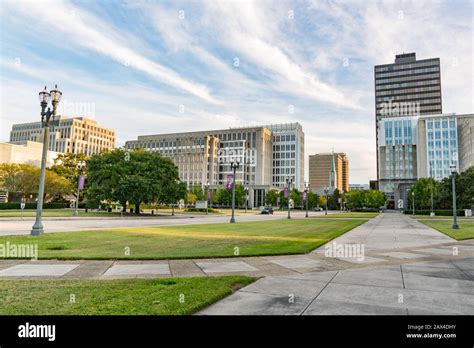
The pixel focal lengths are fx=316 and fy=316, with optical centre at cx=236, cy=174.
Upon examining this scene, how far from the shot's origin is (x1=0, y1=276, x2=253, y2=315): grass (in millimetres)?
5301

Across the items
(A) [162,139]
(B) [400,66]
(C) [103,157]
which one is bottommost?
(C) [103,157]

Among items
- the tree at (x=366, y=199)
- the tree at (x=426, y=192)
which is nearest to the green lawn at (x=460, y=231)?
the tree at (x=426, y=192)

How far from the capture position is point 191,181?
154 m

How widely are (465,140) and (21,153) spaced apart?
140m

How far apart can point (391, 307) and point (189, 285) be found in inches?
162

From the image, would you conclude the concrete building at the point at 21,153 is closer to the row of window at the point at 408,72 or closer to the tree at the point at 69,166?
the tree at the point at 69,166

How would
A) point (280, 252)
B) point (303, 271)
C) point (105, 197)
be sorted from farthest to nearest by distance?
point (105, 197)
point (280, 252)
point (303, 271)

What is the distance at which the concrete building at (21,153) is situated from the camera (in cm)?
8350

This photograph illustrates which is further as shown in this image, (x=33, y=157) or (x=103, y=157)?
(x=33, y=157)

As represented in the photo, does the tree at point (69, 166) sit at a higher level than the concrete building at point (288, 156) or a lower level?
lower

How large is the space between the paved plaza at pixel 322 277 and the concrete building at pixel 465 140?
10298cm

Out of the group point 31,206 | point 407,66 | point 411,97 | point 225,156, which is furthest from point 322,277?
point 407,66
